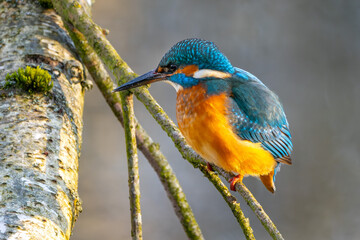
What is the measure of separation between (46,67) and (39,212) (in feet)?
2.34

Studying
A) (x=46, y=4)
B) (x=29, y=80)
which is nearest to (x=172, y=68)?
(x=29, y=80)

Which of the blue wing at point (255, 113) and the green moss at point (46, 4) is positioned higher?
the green moss at point (46, 4)

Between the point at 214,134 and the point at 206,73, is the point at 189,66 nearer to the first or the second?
the point at 206,73

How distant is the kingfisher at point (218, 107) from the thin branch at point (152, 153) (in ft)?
0.99

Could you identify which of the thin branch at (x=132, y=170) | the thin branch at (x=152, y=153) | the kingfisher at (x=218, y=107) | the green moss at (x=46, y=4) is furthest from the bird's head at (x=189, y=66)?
the green moss at (x=46, y=4)

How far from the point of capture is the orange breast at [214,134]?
65.0 inches

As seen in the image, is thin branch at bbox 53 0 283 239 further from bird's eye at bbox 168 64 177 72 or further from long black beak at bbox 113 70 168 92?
bird's eye at bbox 168 64 177 72

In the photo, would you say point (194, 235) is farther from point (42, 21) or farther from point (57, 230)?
point (42, 21)


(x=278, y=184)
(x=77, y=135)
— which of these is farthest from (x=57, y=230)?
(x=278, y=184)

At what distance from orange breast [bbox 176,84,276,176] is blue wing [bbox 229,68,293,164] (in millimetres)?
33

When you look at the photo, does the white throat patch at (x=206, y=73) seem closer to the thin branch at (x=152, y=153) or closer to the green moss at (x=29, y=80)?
the thin branch at (x=152, y=153)

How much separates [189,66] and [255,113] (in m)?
0.33

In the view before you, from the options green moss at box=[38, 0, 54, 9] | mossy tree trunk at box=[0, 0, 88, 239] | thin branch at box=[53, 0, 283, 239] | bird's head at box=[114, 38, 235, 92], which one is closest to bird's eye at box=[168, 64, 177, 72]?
bird's head at box=[114, 38, 235, 92]

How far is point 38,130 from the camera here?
144cm
